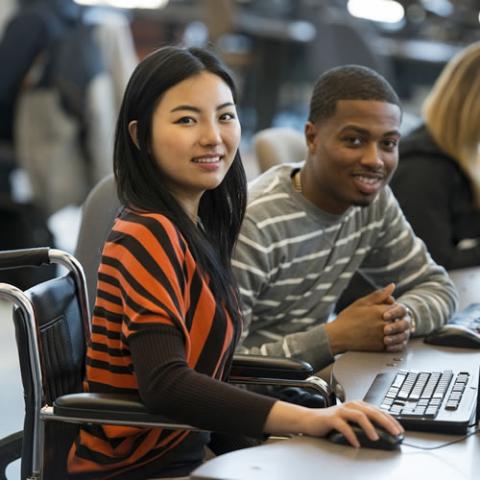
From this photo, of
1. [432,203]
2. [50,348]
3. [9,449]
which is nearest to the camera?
[50,348]

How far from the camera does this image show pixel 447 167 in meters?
2.88

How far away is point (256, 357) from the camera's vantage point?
183 centimetres

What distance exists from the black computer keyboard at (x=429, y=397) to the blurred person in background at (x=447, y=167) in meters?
1.02

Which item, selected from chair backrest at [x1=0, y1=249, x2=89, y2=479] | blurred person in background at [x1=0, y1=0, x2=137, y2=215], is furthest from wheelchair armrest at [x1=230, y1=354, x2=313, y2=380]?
blurred person in background at [x1=0, y1=0, x2=137, y2=215]

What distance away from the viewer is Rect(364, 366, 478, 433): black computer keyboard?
1.49 m


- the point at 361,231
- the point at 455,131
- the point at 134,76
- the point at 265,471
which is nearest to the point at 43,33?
the point at 455,131

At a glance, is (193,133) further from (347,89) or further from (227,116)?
(347,89)

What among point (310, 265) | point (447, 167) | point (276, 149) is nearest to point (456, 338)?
point (310, 265)

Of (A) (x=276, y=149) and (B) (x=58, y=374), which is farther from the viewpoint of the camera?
(A) (x=276, y=149)

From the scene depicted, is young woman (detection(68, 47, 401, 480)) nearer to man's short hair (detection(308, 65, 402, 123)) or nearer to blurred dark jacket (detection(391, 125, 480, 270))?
man's short hair (detection(308, 65, 402, 123))

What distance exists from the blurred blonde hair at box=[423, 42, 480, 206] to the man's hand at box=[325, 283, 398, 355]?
1004mm

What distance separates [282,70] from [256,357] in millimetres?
5444

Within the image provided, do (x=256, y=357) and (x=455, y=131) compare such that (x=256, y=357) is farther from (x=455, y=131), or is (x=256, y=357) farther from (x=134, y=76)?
(x=455, y=131)

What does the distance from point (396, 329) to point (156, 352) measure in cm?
62
